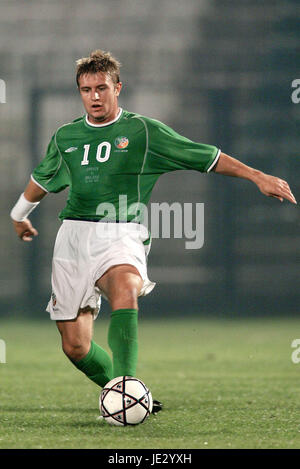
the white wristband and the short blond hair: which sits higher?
the short blond hair

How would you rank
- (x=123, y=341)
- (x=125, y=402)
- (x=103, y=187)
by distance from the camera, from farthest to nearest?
(x=103, y=187)
(x=123, y=341)
(x=125, y=402)

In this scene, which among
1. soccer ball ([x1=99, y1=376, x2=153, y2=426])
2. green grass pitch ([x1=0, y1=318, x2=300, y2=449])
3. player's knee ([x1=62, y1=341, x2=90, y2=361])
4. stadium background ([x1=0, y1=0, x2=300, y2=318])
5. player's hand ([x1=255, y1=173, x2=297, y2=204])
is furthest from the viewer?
stadium background ([x1=0, y1=0, x2=300, y2=318])

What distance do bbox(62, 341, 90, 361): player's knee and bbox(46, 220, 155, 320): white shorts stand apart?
0.15 metres

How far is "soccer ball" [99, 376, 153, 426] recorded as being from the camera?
370cm

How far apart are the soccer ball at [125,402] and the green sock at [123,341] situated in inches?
2.0

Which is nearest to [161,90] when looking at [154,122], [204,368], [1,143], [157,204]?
[157,204]

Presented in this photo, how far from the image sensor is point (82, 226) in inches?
167

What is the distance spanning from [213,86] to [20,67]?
2381 millimetres

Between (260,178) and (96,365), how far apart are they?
4.04ft

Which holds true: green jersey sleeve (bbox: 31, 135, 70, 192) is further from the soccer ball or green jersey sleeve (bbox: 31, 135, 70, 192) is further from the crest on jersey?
the soccer ball

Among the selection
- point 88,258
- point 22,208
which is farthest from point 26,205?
point 88,258

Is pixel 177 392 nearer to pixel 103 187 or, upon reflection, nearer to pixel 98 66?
pixel 103 187

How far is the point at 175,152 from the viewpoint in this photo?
4.14 meters

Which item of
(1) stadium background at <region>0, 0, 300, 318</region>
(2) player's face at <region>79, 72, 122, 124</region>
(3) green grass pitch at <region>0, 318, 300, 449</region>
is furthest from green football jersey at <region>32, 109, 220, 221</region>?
(1) stadium background at <region>0, 0, 300, 318</region>
